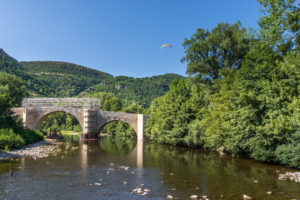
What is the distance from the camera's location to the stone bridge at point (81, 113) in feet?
141

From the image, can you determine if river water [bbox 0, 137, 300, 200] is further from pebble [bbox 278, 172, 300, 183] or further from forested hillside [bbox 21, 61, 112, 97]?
forested hillside [bbox 21, 61, 112, 97]

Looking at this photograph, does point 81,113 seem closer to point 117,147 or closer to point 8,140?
point 117,147

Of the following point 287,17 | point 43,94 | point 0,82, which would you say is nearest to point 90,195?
point 287,17

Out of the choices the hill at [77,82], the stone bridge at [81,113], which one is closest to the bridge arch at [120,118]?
the stone bridge at [81,113]

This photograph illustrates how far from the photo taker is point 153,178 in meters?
13.5

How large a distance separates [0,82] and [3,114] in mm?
35339

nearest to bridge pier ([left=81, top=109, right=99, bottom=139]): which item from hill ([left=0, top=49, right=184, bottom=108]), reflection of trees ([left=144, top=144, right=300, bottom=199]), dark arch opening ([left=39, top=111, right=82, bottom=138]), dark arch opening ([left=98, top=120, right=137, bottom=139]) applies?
dark arch opening ([left=98, top=120, right=137, bottom=139])

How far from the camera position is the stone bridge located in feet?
141

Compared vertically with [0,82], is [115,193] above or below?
below

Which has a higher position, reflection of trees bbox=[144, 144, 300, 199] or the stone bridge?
the stone bridge

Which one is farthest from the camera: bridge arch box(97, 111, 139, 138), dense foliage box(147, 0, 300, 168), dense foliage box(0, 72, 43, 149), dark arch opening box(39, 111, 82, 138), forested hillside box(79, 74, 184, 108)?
forested hillside box(79, 74, 184, 108)

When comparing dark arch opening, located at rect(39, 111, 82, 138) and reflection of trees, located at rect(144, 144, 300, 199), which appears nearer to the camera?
reflection of trees, located at rect(144, 144, 300, 199)

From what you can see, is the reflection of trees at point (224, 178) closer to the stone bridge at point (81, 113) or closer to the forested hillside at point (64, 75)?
the stone bridge at point (81, 113)

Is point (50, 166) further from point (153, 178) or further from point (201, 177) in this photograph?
point (201, 177)
